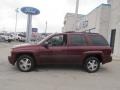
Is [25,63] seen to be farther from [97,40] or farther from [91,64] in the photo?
[97,40]

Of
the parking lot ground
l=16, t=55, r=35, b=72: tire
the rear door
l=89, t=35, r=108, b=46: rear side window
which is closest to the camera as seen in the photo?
the parking lot ground

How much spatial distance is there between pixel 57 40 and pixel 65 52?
2.22 feet

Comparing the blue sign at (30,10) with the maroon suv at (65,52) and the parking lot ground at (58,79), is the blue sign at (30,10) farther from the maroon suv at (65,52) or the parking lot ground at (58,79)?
the maroon suv at (65,52)

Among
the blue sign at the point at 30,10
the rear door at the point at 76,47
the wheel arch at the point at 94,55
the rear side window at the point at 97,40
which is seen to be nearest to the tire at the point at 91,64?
the wheel arch at the point at 94,55

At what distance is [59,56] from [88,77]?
1.65 meters

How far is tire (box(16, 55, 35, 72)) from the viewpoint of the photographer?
10.9 meters

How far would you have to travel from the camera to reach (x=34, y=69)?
11.4 m

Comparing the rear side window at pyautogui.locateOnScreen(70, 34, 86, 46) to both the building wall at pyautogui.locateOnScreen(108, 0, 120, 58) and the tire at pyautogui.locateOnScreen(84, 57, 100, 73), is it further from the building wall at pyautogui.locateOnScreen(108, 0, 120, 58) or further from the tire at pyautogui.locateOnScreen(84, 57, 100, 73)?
the building wall at pyautogui.locateOnScreen(108, 0, 120, 58)

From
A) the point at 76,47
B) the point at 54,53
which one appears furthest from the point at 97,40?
the point at 54,53

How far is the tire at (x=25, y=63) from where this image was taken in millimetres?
10852

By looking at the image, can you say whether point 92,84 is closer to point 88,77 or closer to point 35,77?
point 88,77

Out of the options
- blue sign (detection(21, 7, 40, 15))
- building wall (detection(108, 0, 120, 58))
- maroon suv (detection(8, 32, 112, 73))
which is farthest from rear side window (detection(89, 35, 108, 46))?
blue sign (detection(21, 7, 40, 15))

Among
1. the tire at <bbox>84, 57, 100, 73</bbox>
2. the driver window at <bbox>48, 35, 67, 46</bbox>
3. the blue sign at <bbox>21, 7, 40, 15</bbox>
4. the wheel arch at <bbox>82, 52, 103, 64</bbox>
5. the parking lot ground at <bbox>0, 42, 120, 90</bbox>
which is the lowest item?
the parking lot ground at <bbox>0, 42, 120, 90</bbox>

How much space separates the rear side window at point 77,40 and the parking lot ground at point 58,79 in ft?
4.24
